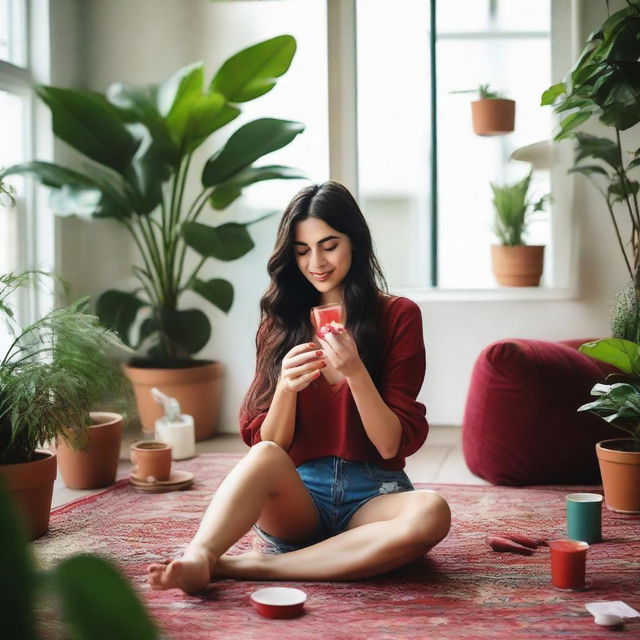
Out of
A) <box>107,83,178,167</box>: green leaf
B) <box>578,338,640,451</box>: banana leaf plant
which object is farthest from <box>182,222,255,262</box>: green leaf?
<box>578,338,640,451</box>: banana leaf plant

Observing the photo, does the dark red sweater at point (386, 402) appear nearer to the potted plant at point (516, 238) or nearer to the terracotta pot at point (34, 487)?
the terracotta pot at point (34, 487)

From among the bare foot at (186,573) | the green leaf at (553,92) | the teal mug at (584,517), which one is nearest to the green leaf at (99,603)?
the bare foot at (186,573)

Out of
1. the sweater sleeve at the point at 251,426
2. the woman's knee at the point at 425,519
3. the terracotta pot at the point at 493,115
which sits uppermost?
the terracotta pot at the point at 493,115

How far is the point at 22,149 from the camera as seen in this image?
3.86m

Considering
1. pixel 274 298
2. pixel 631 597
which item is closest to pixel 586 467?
pixel 631 597

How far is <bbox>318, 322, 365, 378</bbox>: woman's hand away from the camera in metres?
1.90

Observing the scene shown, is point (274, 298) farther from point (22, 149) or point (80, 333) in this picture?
point (22, 149)

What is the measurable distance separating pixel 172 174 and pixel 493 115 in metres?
1.49

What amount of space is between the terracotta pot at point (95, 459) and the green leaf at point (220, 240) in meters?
0.91

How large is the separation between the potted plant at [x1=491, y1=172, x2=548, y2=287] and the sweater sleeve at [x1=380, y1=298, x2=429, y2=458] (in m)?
1.93

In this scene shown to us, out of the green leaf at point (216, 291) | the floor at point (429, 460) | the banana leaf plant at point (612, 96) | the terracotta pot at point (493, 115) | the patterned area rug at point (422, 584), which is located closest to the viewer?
the patterned area rug at point (422, 584)

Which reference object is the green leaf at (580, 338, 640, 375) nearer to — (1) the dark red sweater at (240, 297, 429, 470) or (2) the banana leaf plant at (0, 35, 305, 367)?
(1) the dark red sweater at (240, 297, 429, 470)

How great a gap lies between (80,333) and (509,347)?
4.85 ft

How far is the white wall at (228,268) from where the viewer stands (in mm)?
3930
